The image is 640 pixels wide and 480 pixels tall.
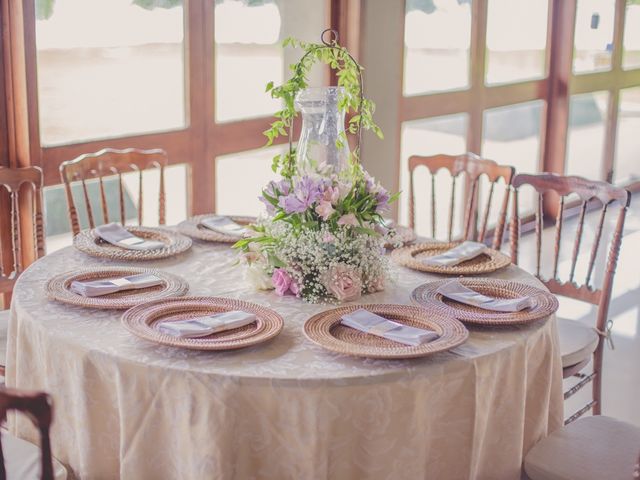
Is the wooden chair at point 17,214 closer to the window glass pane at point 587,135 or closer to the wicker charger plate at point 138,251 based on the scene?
the wicker charger plate at point 138,251

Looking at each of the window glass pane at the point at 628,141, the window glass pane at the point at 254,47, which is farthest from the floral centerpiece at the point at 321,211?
the window glass pane at the point at 628,141

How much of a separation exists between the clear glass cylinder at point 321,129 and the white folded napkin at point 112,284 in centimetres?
49

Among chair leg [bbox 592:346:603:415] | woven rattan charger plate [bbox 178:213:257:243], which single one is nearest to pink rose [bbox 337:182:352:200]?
woven rattan charger plate [bbox 178:213:257:243]

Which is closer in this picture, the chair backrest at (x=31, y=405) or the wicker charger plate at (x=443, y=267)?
the chair backrest at (x=31, y=405)

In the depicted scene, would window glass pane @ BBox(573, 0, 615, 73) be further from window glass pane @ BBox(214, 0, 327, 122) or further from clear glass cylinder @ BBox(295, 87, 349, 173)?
clear glass cylinder @ BBox(295, 87, 349, 173)

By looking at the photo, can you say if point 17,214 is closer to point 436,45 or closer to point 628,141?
point 436,45

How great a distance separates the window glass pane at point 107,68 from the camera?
3.39 meters

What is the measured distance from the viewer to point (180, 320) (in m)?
2.05

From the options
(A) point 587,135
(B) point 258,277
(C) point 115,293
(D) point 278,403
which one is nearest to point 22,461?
(C) point 115,293

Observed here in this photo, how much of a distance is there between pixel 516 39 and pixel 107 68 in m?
3.08

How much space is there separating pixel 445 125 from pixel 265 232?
318cm

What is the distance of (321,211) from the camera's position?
2.18 meters

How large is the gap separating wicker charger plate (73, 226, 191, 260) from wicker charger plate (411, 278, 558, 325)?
0.77 meters

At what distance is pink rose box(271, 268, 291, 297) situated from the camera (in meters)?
2.26
